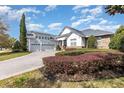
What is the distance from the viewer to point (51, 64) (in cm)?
762

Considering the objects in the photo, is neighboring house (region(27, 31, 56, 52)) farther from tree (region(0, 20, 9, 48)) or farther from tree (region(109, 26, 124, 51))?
tree (region(109, 26, 124, 51))

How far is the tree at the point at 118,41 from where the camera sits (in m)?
12.4

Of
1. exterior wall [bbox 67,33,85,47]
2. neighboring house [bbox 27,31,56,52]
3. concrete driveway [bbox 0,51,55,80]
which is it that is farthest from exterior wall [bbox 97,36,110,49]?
concrete driveway [bbox 0,51,55,80]

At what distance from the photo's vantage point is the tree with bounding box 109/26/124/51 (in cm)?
1242

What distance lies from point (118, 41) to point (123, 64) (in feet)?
10.8

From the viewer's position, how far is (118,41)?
1259 centimetres

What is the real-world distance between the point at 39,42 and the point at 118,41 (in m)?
4.62

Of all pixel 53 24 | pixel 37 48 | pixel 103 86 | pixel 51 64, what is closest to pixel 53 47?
pixel 37 48

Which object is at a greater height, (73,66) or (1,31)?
(1,31)

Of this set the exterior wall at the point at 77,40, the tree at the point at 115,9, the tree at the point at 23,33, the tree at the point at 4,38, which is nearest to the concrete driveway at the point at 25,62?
the tree at the point at 23,33

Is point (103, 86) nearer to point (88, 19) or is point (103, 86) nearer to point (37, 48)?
point (88, 19)

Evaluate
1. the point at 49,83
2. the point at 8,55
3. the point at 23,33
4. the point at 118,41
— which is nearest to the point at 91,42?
the point at 118,41

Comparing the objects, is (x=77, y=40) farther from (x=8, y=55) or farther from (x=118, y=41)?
(x=8, y=55)

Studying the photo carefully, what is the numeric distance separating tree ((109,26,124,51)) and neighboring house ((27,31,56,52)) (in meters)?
3.42
